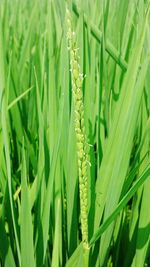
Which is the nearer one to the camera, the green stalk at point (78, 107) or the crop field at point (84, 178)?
the green stalk at point (78, 107)

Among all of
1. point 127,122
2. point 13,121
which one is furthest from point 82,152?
point 13,121

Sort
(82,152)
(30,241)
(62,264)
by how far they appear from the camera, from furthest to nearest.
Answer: (62,264) → (30,241) → (82,152)

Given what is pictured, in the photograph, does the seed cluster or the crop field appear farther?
the crop field

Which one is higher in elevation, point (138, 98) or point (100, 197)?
point (138, 98)

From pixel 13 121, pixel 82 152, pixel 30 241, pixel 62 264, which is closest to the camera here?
pixel 82 152

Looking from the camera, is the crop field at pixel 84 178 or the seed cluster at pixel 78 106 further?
the crop field at pixel 84 178

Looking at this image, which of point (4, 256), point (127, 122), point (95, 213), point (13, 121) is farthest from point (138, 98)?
point (13, 121)

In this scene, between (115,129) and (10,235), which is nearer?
(115,129)

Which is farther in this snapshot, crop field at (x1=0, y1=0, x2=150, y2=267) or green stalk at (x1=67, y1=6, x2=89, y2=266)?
crop field at (x1=0, y1=0, x2=150, y2=267)

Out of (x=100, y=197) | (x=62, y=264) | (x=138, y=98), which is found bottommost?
(x=62, y=264)

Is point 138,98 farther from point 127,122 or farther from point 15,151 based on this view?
point 15,151
